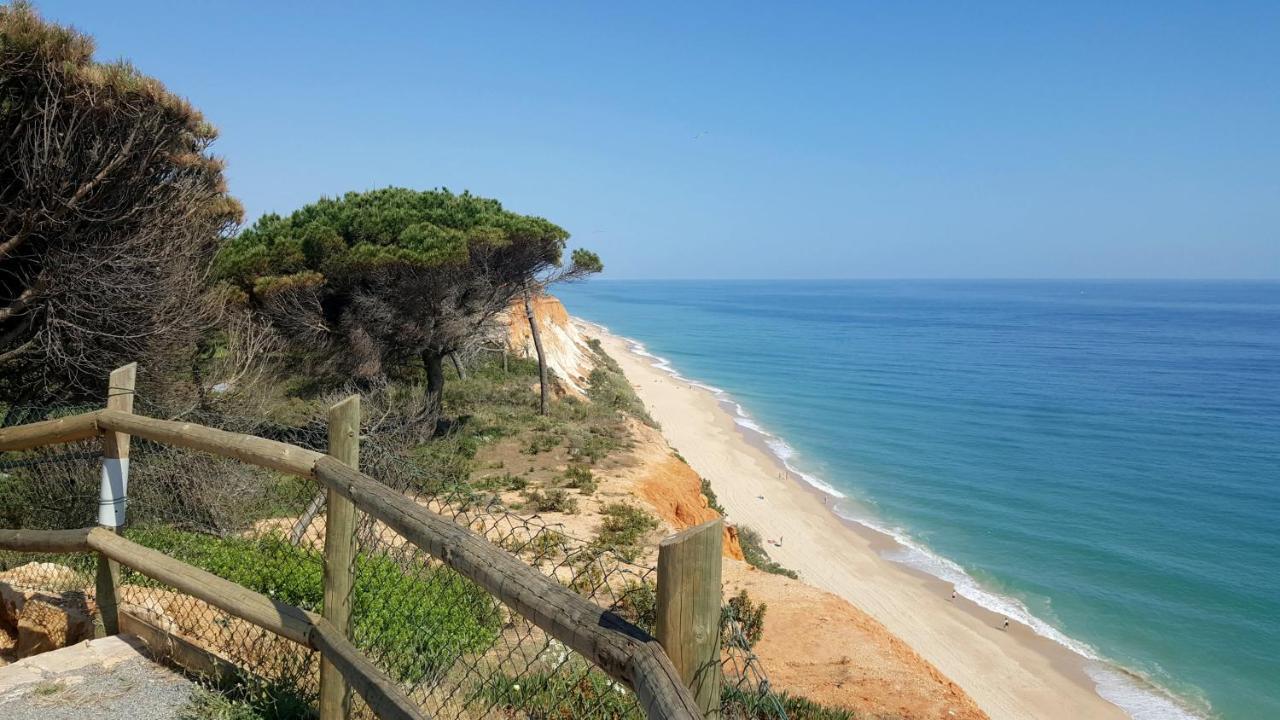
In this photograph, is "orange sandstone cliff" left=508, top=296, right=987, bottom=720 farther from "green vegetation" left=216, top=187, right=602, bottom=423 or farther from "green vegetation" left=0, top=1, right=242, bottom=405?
"green vegetation" left=0, top=1, right=242, bottom=405

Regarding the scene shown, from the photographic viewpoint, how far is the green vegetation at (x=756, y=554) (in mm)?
17953

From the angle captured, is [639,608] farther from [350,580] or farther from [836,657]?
[836,657]

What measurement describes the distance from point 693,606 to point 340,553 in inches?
80.4

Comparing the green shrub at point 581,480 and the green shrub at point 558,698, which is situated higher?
the green shrub at point 558,698

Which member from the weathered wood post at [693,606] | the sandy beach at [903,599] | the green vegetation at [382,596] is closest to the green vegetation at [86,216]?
the green vegetation at [382,596]

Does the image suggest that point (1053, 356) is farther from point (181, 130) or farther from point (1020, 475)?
point (181, 130)

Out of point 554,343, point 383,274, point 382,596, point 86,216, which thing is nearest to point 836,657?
point 382,596

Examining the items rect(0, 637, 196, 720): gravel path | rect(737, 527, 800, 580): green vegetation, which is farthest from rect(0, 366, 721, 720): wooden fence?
rect(737, 527, 800, 580): green vegetation

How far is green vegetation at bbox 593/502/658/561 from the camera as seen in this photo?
12.7 metres

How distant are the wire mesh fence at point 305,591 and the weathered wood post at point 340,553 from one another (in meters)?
0.24

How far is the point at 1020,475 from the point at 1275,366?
53352 mm

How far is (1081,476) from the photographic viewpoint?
109 feet

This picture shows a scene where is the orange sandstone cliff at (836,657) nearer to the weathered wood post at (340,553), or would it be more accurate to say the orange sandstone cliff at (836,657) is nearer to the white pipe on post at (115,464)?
the weathered wood post at (340,553)

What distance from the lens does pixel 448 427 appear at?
22.0 meters
